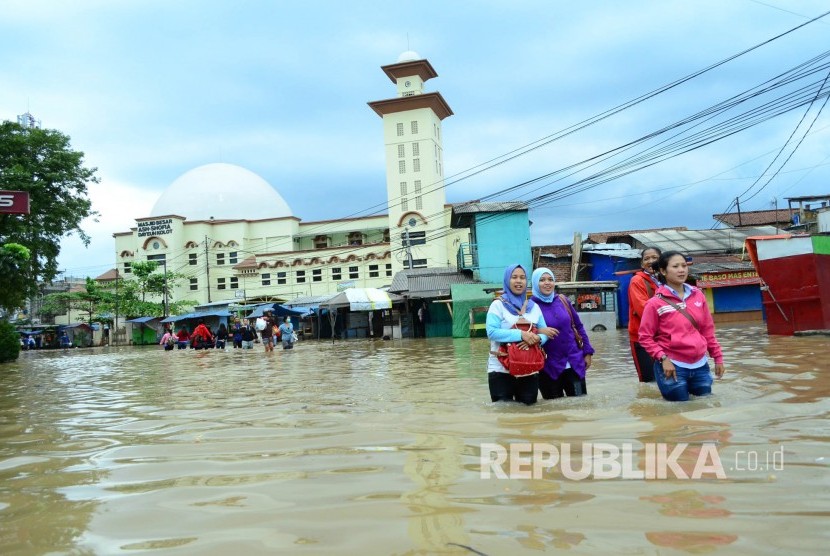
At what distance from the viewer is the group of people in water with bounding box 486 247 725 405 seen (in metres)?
5.36

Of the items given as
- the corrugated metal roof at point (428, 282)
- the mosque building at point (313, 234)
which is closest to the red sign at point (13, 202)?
the corrugated metal roof at point (428, 282)

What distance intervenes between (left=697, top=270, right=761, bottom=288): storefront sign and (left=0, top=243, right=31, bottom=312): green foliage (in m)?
26.9

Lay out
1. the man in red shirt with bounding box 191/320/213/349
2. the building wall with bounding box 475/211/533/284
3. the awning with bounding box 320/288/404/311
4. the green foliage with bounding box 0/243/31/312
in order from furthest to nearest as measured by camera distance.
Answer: the building wall with bounding box 475/211/533/284 < the awning with bounding box 320/288/404/311 < the man in red shirt with bounding box 191/320/213/349 < the green foliage with bounding box 0/243/31/312

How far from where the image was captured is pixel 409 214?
55.5 meters

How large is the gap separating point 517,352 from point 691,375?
4.74ft

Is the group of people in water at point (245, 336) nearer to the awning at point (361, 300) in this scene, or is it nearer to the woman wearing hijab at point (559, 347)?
the awning at point (361, 300)

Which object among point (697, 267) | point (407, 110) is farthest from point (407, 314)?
point (407, 110)

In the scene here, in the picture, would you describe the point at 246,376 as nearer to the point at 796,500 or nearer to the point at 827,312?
the point at 796,500

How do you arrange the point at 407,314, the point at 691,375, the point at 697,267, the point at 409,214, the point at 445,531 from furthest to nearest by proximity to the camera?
the point at 409,214
the point at 407,314
the point at 697,267
the point at 691,375
the point at 445,531

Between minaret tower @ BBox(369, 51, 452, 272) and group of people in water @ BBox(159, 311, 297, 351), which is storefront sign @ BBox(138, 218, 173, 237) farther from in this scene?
group of people in water @ BBox(159, 311, 297, 351)

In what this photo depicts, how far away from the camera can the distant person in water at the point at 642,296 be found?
619cm

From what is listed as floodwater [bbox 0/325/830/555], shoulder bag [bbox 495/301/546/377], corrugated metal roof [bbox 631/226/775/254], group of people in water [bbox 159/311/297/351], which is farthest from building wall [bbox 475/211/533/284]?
shoulder bag [bbox 495/301/546/377]

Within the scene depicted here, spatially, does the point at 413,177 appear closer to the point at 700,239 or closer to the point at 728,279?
the point at 700,239

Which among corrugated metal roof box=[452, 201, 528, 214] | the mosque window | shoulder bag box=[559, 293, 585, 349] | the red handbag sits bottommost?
the red handbag
